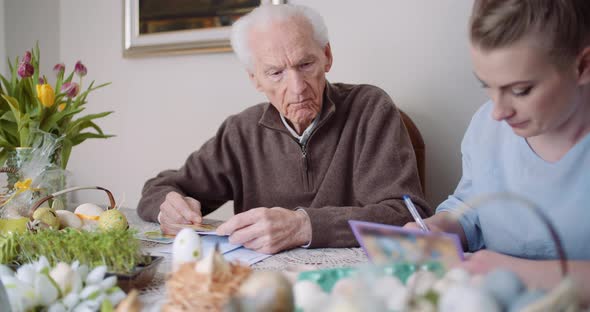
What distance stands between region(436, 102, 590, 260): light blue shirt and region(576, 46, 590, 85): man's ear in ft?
0.55

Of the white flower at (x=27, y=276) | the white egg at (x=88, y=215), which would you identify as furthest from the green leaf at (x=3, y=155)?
the white flower at (x=27, y=276)

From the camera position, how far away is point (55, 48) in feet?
10.2

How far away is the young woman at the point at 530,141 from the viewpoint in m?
0.79

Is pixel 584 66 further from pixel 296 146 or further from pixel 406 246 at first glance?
pixel 296 146

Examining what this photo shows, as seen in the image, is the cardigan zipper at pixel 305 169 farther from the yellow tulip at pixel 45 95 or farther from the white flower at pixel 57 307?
the white flower at pixel 57 307

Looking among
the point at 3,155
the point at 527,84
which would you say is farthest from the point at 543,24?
the point at 3,155

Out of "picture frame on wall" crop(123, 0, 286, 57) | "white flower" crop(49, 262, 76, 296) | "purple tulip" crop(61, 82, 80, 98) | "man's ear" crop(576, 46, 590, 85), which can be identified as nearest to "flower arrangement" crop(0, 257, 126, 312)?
"white flower" crop(49, 262, 76, 296)

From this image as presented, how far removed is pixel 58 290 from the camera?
68cm

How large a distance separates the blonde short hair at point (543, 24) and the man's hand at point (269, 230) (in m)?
0.58

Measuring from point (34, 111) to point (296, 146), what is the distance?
2.64 ft

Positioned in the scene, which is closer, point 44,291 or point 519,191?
point 44,291

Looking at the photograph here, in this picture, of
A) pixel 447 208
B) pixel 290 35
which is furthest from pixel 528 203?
pixel 290 35

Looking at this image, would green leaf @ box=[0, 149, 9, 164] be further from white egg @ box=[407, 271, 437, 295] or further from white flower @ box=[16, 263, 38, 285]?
white egg @ box=[407, 271, 437, 295]

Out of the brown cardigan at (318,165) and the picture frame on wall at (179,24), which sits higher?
the picture frame on wall at (179,24)
